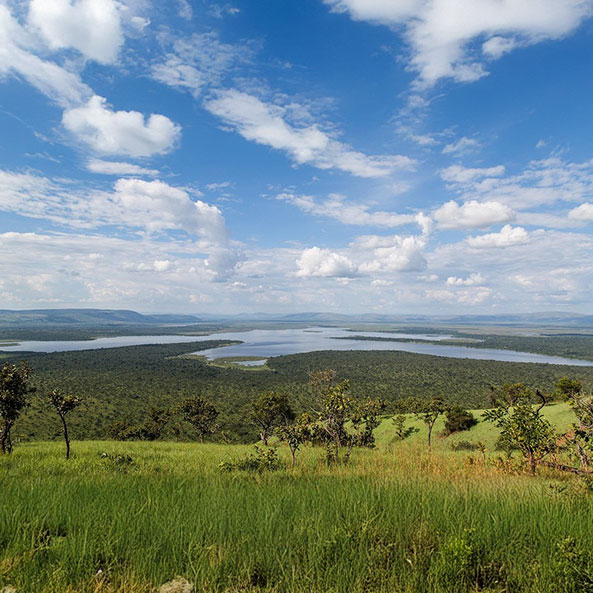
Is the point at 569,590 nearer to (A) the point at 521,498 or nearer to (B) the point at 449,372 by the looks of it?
(A) the point at 521,498

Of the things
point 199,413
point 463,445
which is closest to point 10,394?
point 463,445

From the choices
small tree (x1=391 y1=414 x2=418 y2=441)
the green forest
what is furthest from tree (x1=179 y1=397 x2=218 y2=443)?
small tree (x1=391 y1=414 x2=418 y2=441)

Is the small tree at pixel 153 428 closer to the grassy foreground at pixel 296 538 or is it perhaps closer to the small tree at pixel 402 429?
the small tree at pixel 402 429

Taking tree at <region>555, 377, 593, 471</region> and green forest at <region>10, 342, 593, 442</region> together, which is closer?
tree at <region>555, 377, 593, 471</region>

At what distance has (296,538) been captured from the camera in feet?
13.7

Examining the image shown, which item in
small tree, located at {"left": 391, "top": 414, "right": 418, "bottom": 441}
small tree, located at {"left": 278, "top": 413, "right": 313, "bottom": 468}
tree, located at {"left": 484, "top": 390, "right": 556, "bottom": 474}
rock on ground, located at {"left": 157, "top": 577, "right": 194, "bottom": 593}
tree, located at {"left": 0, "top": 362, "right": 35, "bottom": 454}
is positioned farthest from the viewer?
small tree, located at {"left": 391, "top": 414, "right": 418, "bottom": 441}

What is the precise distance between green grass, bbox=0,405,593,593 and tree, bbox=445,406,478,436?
27184 mm

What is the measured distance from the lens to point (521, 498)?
5434mm

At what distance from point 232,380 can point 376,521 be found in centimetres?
11960

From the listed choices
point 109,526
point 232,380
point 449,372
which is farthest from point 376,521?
point 449,372

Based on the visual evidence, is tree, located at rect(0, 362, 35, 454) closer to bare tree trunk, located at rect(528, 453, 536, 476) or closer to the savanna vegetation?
the savanna vegetation

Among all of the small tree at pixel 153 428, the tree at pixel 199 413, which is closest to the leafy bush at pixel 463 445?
the tree at pixel 199 413

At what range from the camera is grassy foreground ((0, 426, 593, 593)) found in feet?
11.5

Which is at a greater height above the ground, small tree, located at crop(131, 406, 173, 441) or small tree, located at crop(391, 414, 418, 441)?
small tree, located at crop(391, 414, 418, 441)
